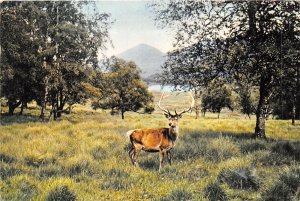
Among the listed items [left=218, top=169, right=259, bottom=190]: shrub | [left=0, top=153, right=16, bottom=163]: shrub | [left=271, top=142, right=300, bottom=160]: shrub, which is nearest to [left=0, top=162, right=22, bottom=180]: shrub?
[left=0, top=153, right=16, bottom=163]: shrub

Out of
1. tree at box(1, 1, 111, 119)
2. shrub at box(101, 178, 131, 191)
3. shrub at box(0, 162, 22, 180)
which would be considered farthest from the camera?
tree at box(1, 1, 111, 119)

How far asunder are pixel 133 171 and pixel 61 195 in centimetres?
335

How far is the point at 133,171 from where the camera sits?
36.9ft

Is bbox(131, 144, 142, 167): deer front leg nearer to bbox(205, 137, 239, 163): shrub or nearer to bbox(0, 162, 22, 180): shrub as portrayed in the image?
bbox(205, 137, 239, 163): shrub

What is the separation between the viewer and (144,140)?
11742 millimetres

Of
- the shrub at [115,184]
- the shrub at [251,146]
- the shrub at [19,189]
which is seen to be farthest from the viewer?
the shrub at [251,146]

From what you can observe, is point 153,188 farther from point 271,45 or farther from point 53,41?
point 53,41

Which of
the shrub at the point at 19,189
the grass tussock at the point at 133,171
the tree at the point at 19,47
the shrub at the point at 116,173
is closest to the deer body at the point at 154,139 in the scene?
the grass tussock at the point at 133,171

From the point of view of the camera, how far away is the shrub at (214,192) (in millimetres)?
9086

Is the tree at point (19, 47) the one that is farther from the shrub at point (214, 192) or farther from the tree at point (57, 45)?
the shrub at point (214, 192)

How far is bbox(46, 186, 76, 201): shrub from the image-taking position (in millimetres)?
8169

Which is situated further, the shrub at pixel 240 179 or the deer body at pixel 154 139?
the deer body at pixel 154 139

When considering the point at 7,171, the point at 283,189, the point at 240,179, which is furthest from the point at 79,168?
the point at 283,189

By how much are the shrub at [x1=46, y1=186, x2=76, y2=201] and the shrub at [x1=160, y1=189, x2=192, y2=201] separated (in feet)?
6.40
